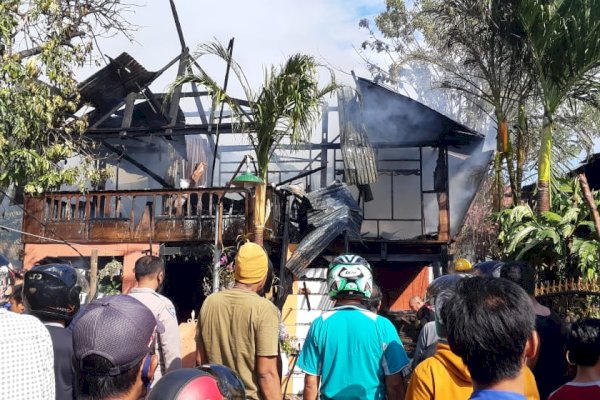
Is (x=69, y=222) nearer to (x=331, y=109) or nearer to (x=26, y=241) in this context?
(x=26, y=241)

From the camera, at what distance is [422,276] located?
50.9ft

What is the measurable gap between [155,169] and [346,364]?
13.0 m

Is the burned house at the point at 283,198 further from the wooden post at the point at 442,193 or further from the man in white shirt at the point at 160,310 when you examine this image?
the man in white shirt at the point at 160,310

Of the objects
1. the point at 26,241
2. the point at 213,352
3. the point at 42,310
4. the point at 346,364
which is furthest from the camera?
the point at 26,241

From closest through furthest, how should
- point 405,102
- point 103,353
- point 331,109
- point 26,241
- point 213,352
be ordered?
point 103,353 < point 213,352 < point 26,241 < point 405,102 < point 331,109

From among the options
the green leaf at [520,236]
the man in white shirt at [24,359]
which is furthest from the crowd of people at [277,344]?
the green leaf at [520,236]

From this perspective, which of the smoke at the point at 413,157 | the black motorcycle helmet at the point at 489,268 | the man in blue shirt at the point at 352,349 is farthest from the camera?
the smoke at the point at 413,157

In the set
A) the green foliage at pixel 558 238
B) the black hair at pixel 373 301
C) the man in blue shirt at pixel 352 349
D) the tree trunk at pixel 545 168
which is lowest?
the man in blue shirt at pixel 352 349

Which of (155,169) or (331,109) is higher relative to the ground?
(331,109)

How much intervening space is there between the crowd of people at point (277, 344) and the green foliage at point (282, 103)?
201 inches

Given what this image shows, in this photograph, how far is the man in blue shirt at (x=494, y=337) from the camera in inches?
71.6

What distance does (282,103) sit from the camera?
8977 mm

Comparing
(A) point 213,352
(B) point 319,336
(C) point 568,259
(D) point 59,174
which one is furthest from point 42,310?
(D) point 59,174

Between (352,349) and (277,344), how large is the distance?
0.49m
